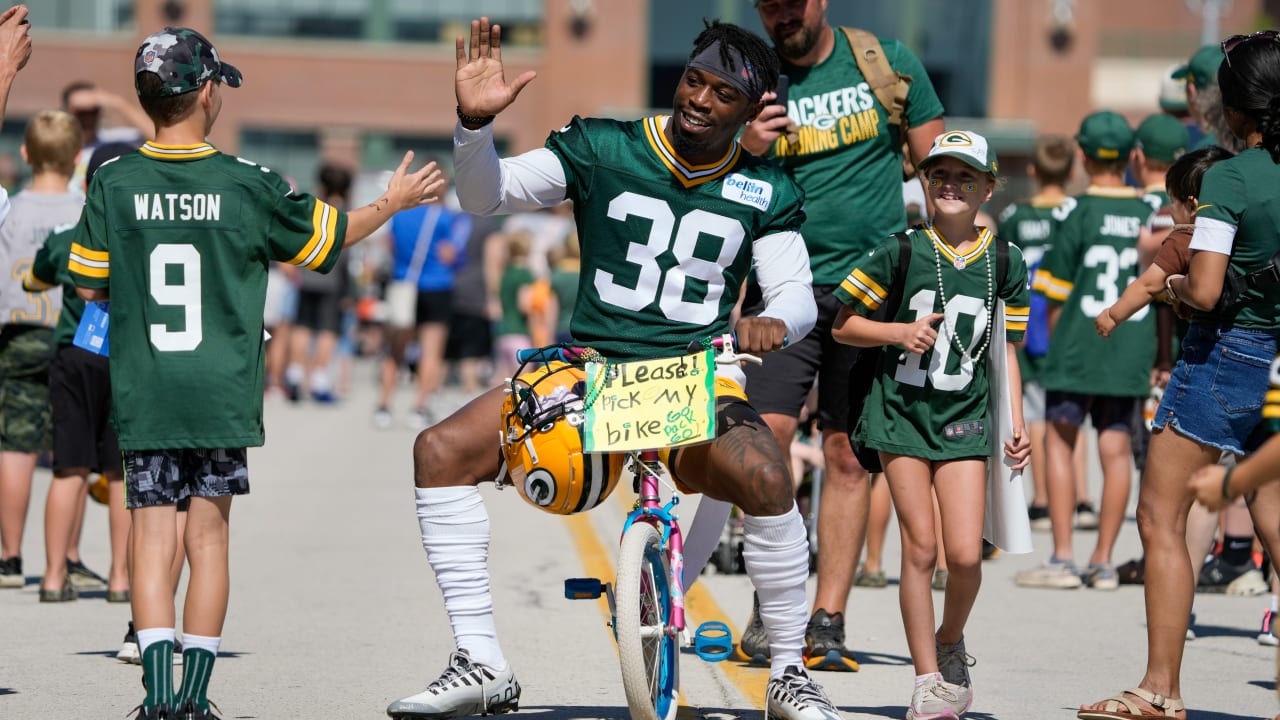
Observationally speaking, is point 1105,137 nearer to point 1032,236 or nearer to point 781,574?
point 1032,236

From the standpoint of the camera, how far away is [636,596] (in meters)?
5.41

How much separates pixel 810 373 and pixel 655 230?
58.6 inches

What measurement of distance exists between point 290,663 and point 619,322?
2.15 m

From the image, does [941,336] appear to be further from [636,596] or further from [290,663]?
[290,663]

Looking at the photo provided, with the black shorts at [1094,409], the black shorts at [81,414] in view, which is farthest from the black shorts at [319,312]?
the black shorts at [81,414]

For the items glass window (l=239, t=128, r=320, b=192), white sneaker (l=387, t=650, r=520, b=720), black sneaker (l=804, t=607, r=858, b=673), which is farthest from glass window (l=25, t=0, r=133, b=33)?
white sneaker (l=387, t=650, r=520, b=720)

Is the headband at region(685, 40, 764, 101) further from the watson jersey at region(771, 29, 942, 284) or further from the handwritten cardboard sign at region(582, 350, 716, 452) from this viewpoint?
the watson jersey at region(771, 29, 942, 284)

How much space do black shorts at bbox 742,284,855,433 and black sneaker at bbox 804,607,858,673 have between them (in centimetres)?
72

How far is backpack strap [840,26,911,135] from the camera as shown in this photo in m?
7.34

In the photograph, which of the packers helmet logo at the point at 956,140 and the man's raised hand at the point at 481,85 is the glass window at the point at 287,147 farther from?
the man's raised hand at the point at 481,85

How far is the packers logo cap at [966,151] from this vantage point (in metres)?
6.28

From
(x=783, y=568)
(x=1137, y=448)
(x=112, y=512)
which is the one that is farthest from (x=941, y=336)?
(x=1137, y=448)

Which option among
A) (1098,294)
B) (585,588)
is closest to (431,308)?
(1098,294)

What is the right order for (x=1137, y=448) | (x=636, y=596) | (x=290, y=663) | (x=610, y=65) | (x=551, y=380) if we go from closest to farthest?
(x=636, y=596) < (x=551, y=380) < (x=290, y=663) < (x=1137, y=448) < (x=610, y=65)
